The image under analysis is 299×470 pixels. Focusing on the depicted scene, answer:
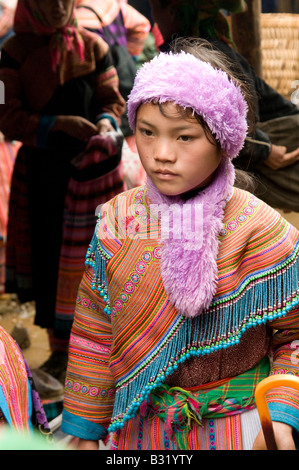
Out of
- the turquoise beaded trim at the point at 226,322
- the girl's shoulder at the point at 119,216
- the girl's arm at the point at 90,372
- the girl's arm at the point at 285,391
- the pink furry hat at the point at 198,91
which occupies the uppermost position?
the pink furry hat at the point at 198,91

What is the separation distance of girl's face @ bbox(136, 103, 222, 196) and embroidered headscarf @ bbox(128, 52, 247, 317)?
0.07 ft

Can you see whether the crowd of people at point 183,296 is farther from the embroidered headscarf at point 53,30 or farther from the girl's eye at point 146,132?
the embroidered headscarf at point 53,30

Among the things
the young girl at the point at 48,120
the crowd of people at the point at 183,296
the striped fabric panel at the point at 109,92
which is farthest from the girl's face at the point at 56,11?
the crowd of people at the point at 183,296

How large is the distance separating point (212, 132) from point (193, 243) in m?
0.20

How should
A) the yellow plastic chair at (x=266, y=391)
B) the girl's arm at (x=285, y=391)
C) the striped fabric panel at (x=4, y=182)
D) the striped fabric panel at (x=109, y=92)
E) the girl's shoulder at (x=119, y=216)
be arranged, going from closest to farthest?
the yellow plastic chair at (x=266, y=391), the girl's arm at (x=285, y=391), the girl's shoulder at (x=119, y=216), the striped fabric panel at (x=109, y=92), the striped fabric panel at (x=4, y=182)

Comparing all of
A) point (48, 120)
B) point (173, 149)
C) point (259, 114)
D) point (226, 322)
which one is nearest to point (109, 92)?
point (48, 120)

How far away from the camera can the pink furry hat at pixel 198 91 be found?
1129 mm

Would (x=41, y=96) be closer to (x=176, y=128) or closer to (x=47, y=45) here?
(x=47, y=45)

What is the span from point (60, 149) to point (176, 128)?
1094 millimetres

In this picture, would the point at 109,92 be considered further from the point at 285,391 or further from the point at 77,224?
the point at 285,391

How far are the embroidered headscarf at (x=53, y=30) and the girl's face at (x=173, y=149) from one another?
985 mm

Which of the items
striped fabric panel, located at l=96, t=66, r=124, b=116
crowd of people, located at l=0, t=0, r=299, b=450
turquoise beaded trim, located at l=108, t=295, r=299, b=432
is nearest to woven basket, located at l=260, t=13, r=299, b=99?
striped fabric panel, located at l=96, t=66, r=124, b=116

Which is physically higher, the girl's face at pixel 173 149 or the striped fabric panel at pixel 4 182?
the girl's face at pixel 173 149

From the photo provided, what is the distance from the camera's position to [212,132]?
45.4 inches
